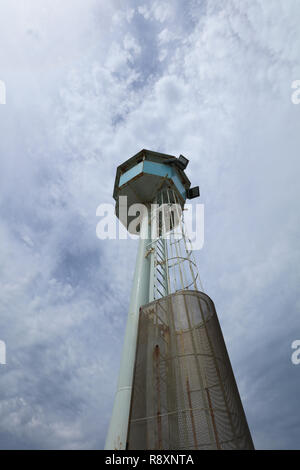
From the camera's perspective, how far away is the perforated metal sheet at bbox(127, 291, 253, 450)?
509cm

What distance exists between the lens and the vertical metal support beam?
6.12 meters

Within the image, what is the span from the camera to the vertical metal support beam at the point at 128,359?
6122 mm

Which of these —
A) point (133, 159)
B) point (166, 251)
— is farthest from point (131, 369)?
point (133, 159)

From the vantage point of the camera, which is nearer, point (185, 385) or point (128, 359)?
point (185, 385)

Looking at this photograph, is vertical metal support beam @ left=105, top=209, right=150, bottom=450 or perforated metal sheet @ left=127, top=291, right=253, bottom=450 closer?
perforated metal sheet @ left=127, top=291, right=253, bottom=450

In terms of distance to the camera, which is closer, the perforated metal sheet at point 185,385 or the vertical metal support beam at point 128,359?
the perforated metal sheet at point 185,385

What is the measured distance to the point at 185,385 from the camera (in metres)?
5.83

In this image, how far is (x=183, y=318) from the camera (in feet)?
23.5

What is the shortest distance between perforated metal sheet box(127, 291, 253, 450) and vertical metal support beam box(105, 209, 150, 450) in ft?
1.32

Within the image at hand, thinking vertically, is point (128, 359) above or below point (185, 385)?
above

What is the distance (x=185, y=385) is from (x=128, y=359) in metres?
2.53

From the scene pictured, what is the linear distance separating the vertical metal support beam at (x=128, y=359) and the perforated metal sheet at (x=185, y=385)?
15.8 inches

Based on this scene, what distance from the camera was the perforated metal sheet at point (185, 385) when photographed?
5.09 m
